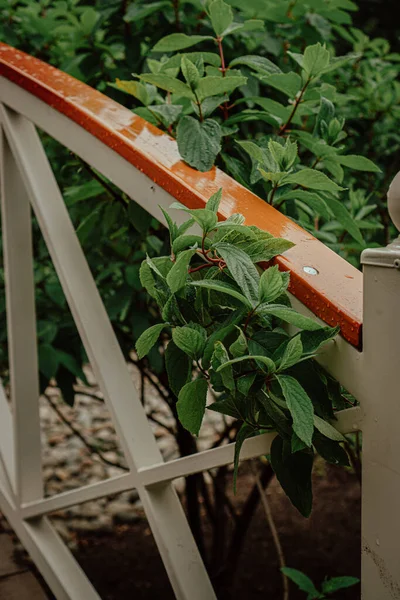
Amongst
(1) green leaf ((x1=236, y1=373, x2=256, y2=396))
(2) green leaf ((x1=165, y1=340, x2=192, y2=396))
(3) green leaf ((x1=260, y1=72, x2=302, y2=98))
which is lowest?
(2) green leaf ((x1=165, y1=340, x2=192, y2=396))

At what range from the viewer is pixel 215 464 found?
1104 millimetres

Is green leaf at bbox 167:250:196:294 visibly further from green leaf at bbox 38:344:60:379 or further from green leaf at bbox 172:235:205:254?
green leaf at bbox 38:344:60:379

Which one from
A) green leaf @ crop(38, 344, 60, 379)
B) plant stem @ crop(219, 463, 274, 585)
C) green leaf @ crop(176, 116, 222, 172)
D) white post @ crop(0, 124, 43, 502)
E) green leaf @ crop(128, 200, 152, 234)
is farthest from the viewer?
plant stem @ crop(219, 463, 274, 585)

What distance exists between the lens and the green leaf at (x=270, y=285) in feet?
2.89

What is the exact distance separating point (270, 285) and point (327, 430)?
23 cm

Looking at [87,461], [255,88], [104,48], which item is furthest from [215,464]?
[87,461]

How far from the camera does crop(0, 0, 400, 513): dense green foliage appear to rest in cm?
95

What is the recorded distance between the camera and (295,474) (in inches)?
38.1

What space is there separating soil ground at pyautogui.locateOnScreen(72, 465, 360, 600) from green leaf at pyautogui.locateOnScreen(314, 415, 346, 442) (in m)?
1.69

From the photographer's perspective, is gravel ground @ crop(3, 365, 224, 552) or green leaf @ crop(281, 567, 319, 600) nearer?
green leaf @ crop(281, 567, 319, 600)

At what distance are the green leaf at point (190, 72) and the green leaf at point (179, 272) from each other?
49 centimetres

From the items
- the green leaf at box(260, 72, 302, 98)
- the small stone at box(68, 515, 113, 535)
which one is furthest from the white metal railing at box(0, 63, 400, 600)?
the small stone at box(68, 515, 113, 535)

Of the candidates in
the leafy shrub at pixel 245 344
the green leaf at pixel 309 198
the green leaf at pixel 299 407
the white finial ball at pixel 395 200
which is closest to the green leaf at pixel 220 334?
the leafy shrub at pixel 245 344

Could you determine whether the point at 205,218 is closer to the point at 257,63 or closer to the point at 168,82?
the point at 168,82
